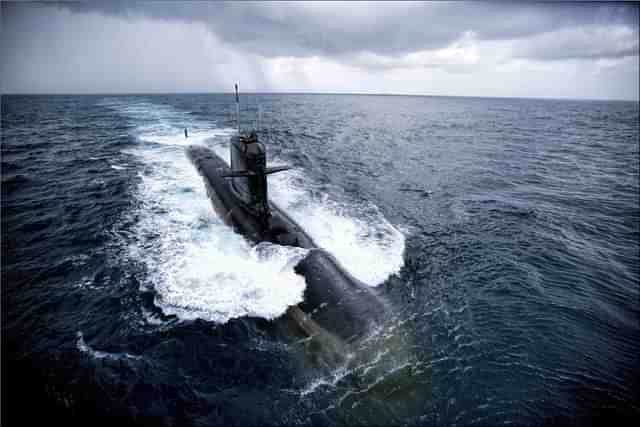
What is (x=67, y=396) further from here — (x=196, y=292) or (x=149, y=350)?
(x=196, y=292)

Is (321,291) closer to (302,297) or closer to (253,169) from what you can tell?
(302,297)

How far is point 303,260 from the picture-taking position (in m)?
10.1


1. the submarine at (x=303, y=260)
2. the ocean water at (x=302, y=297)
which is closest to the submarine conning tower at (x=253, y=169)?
the submarine at (x=303, y=260)

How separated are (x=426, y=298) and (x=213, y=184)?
Answer: 12.5 m

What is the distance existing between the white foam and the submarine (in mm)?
463

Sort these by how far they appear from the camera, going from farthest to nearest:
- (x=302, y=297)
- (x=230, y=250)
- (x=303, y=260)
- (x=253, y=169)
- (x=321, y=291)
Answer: (x=230, y=250) < (x=253, y=169) < (x=303, y=260) < (x=321, y=291) < (x=302, y=297)

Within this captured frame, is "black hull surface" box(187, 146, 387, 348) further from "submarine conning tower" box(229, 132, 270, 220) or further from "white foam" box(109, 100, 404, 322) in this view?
"submarine conning tower" box(229, 132, 270, 220)

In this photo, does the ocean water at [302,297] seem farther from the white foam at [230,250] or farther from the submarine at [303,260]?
the submarine at [303,260]

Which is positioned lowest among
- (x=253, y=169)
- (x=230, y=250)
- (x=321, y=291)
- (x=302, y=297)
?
(x=302, y=297)

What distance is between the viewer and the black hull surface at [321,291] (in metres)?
7.81

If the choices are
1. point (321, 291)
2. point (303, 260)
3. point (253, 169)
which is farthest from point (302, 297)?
point (253, 169)

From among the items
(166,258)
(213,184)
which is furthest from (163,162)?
(166,258)

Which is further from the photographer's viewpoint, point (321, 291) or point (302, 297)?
point (321, 291)

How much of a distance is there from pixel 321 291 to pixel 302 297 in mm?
582
